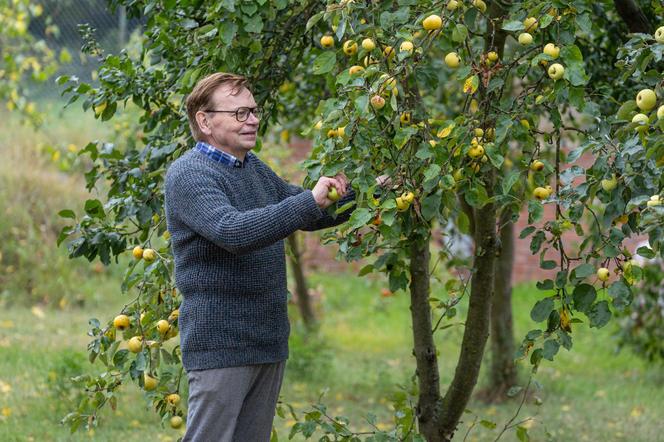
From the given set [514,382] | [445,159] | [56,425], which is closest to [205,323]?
[445,159]

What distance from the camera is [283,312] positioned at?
9.86ft

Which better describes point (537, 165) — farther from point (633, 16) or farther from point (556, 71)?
point (633, 16)

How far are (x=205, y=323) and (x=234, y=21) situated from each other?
972 millimetres

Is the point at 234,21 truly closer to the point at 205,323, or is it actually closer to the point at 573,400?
the point at 205,323

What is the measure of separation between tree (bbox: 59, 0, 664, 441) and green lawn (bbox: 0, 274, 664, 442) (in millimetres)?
871

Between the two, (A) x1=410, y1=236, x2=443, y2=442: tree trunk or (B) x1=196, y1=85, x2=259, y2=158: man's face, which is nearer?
(B) x1=196, y1=85, x2=259, y2=158: man's face

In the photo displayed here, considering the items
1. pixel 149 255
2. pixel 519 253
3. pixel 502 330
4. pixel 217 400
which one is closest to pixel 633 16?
pixel 149 255

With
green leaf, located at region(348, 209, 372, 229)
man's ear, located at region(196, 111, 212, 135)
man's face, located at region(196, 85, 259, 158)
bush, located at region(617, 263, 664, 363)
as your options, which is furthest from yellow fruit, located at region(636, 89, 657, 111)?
bush, located at region(617, 263, 664, 363)

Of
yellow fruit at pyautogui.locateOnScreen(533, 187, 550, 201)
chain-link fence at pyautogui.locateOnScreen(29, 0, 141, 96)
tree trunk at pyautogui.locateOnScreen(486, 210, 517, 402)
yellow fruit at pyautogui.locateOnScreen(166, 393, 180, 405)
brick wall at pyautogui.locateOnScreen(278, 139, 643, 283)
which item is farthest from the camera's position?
chain-link fence at pyautogui.locateOnScreen(29, 0, 141, 96)

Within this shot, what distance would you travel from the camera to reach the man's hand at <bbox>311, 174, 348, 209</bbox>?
274cm

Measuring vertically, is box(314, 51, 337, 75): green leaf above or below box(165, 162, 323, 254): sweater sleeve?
above

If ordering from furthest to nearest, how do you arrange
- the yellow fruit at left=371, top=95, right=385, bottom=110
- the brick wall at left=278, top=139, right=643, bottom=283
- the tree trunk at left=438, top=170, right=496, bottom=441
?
the brick wall at left=278, top=139, right=643, bottom=283 < the tree trunk at left=438, top=170, right=496, bottom=441 < the yellow fruit at left=371, top=95, right=385, bottom=110

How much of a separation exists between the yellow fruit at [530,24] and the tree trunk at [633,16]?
107 centimetres

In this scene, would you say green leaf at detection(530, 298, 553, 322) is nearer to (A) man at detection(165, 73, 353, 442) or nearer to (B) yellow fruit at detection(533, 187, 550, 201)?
(B) yellow fruit at detection(533, 187, 550, 201)
